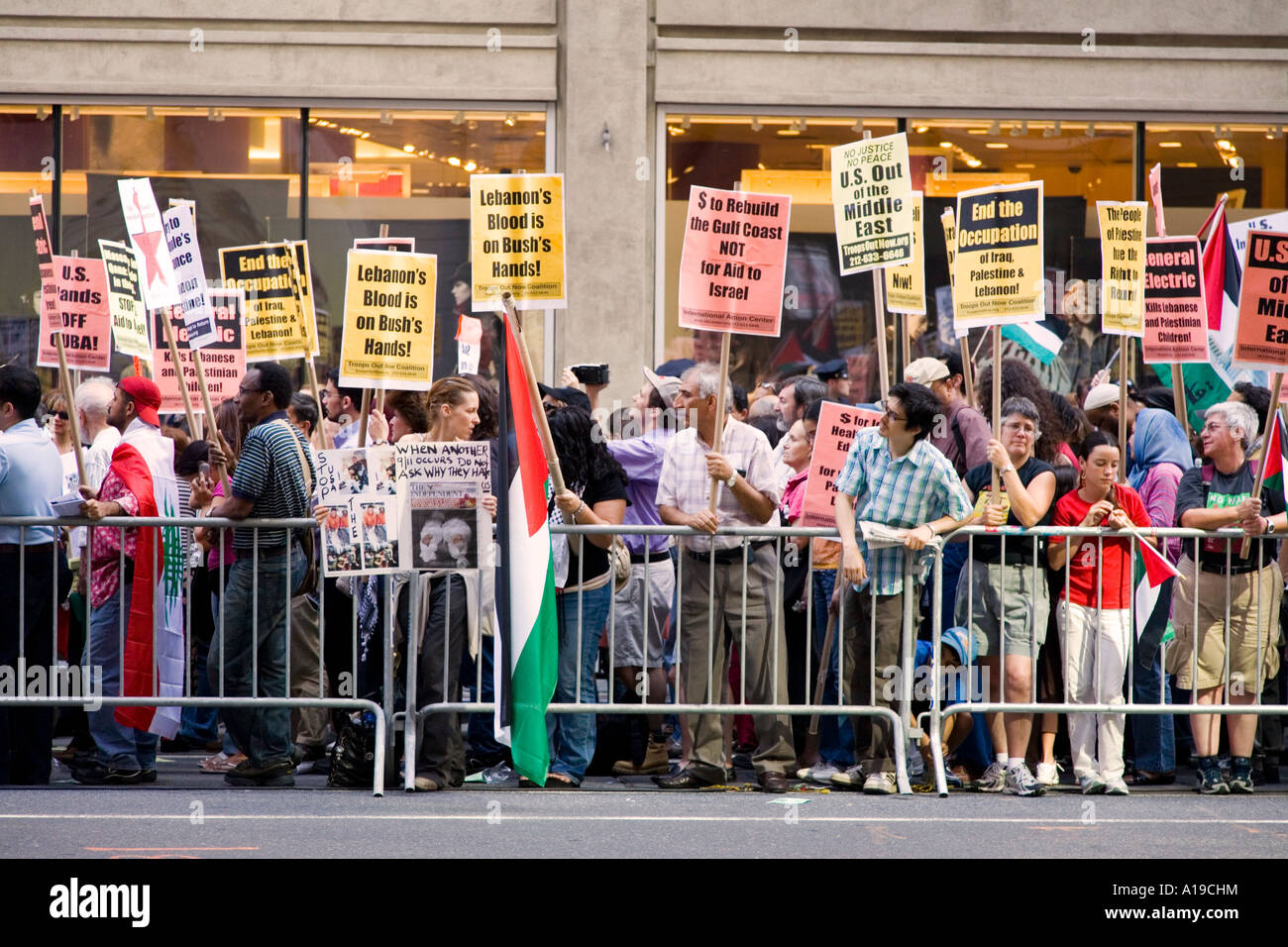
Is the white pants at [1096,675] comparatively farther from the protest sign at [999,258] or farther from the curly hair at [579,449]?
the curly hair at [579,449]

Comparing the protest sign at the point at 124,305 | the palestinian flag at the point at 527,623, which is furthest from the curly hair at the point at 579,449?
the protest sign at the point at 124,305

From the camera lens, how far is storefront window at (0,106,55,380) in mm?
15180

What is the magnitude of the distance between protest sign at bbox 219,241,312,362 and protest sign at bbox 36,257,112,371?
2.81 feet

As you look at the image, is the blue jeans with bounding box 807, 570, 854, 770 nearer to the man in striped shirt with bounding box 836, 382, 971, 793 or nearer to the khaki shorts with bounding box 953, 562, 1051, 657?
the man in striped shirt with bounding box 836, 382, 971, 793

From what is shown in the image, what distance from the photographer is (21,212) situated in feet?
50.7

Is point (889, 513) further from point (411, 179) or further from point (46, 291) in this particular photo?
point (411, 179)

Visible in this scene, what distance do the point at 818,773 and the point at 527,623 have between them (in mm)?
2453

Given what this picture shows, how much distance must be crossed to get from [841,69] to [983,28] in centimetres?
138

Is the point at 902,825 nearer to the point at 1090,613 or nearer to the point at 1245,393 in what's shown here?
the point at 1090,613

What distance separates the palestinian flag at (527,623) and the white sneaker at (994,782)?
8.40ft

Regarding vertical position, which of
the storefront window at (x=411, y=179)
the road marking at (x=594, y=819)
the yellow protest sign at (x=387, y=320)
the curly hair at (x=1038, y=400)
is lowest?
the road marking at (x=594, y=819)

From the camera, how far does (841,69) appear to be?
1563cm

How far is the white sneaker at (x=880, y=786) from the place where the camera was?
336 inches

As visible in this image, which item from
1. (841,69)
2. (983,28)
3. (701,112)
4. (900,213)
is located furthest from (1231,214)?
(900,213)
